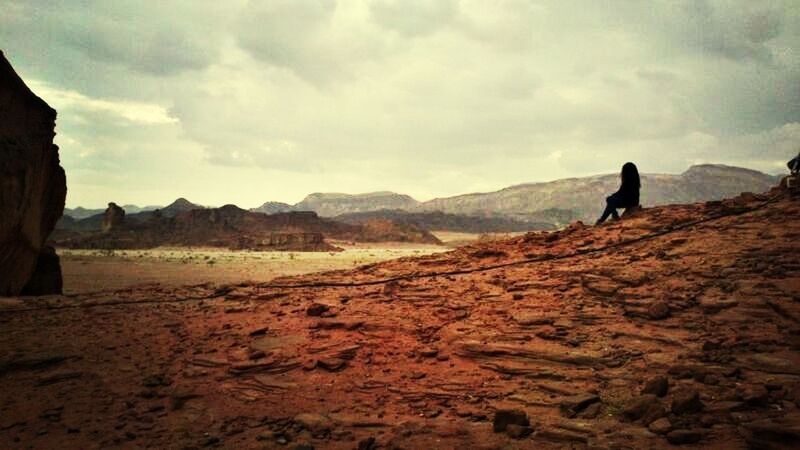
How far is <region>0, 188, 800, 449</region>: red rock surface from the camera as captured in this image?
396cm

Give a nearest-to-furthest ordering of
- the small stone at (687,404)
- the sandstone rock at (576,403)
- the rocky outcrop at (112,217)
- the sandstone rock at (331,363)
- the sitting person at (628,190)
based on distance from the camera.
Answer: the small stone at (687,404)
the sandstone rock at (576,403)
the sandstone rock at (331,363)
the sitting person at (628,190)
the rocky outcrop at (112,217)

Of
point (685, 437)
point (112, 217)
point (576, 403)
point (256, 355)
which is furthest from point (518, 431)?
point (112, 217)

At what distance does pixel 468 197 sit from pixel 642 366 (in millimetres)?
183092

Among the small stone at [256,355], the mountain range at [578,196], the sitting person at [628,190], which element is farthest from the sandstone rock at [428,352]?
the mountain range at [578,196]

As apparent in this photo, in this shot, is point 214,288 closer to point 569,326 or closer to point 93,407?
point 93,407

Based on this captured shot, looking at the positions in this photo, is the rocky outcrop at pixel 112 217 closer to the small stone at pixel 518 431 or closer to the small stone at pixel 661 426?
the small stone at pixel 518 431

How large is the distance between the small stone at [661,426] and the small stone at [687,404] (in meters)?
0.15

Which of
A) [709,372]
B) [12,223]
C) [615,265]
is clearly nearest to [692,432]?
[709,372]

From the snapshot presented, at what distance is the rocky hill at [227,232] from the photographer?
48.9m

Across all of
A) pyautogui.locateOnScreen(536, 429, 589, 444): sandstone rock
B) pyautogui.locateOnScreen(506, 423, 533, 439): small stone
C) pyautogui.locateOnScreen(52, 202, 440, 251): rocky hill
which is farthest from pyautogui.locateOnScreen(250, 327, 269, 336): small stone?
pyautogui.locateOnScreen(52, 202, 440, 251): rocky hill

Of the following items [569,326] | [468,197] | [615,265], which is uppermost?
[468,197]

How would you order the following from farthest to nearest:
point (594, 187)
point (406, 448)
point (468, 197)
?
point (468, 197) → point (594, 187) → point (406, 448)

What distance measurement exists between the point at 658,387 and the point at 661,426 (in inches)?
21.1

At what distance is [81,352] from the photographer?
632 centimetres
